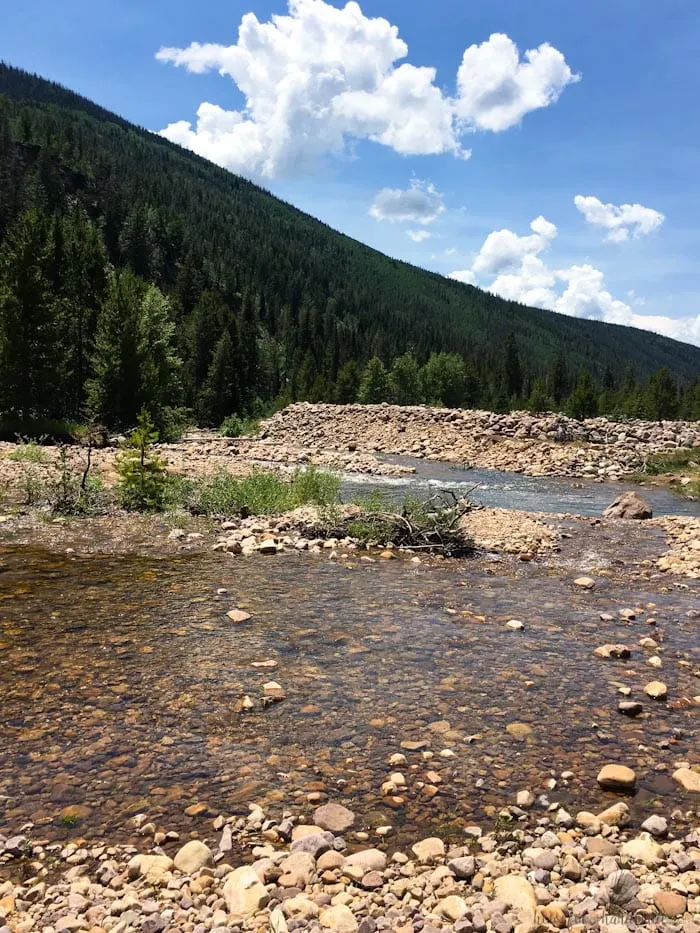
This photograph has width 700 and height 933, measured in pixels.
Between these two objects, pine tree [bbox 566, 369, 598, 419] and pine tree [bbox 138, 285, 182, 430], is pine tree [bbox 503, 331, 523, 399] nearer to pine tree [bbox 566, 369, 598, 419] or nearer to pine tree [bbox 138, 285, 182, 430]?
pine tree [bbox 566, 369, 598, 419]

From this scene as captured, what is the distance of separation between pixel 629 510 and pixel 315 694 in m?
13.5

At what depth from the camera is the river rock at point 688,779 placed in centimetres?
470

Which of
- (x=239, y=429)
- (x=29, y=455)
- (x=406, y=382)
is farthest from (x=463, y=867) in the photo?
(x=406, y=382)

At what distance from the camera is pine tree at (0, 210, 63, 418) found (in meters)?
30.1

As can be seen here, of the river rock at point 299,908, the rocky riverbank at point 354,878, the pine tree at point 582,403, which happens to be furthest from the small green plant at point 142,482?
the pine tree at point 582,403

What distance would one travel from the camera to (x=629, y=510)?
16875 mm

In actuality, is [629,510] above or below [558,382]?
below

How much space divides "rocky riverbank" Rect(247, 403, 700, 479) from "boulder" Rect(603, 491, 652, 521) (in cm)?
957

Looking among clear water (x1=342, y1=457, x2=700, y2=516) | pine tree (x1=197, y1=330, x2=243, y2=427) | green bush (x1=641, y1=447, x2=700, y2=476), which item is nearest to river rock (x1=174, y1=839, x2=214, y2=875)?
clear water (x1=342, y1=457, x2=700, y2=516)

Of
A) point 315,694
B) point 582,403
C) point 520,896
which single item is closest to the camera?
point 520,896

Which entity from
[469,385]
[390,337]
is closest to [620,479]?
[469,385]

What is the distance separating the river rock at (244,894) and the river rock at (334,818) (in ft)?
2.37

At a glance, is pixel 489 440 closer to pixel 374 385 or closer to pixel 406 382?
pixel 374 385

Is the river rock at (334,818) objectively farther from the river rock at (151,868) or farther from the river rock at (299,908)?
the river rock at (151,868)
